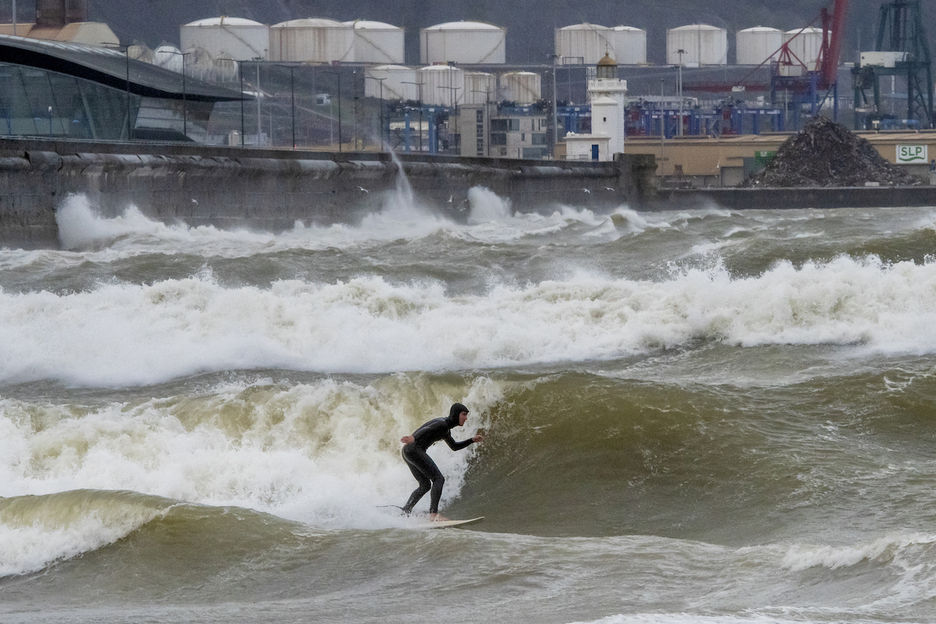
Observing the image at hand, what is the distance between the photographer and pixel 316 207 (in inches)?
1415

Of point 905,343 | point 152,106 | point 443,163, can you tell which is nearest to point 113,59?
point 152,106

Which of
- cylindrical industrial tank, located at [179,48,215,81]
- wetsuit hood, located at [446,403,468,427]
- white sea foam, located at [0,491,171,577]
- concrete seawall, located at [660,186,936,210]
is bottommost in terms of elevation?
white sea foam, located at [0,491,171,577]

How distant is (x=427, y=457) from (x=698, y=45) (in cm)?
10472

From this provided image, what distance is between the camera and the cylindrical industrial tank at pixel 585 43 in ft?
344

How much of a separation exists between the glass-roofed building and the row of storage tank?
50.2 metres

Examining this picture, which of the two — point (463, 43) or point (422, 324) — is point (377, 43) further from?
point (422, 324)

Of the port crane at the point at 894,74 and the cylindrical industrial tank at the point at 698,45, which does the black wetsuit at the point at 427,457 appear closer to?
the port crane at the point at 894,74

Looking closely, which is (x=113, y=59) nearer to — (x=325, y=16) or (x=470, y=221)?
(x=470, y=221)

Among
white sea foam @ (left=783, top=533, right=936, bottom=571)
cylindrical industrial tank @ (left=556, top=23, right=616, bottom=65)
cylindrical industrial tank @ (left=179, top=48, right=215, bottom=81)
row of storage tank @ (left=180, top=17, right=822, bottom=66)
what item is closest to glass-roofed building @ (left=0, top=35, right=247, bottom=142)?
cylindrical industrial tank @ (left=179, top=48, right=215, bottom=81)

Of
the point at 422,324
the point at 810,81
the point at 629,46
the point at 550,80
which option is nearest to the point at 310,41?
the point at 550,80

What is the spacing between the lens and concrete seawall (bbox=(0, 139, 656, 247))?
25484 millimetres

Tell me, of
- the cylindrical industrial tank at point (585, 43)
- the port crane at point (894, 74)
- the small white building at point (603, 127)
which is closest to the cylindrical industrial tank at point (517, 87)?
the cylindrical industrial tank at point (585, 43)

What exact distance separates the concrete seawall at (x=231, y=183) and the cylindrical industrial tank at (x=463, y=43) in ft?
173

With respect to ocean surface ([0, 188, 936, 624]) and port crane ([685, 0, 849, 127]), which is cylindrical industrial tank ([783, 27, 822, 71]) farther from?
ocean surface ([0, 188, 936, 624])
